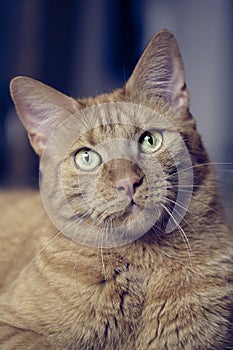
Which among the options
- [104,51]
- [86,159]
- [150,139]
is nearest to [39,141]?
[86,159]

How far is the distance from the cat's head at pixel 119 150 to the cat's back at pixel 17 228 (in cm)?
26

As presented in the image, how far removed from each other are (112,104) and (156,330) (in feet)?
2.08

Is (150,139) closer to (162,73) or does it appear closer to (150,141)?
(150,141)

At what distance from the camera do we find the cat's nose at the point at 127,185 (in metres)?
1.47

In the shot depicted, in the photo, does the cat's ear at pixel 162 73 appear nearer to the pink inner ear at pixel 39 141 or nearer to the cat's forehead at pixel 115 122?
the cat's forehead at pixel 115 122

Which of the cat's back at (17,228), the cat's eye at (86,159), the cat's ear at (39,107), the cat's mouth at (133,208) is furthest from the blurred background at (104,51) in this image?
the cat's mouth at (133,208)

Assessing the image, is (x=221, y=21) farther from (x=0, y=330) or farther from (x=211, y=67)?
(x=0, y=330)

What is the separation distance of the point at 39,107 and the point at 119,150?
1.02 feet

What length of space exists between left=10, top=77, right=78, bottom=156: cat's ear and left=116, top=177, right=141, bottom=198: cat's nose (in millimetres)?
330

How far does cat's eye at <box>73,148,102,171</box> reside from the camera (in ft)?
5.23

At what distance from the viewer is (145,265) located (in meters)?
1.63

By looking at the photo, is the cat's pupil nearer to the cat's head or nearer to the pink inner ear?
the cat's head

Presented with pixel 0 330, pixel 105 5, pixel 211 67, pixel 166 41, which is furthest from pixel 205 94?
pixel 0 330

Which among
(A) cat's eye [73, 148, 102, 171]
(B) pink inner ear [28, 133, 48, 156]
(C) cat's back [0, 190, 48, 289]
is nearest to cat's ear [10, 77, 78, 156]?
(B) pink inner ear [28, 133, 48, 156]
